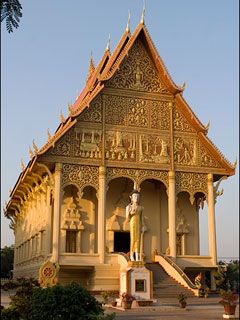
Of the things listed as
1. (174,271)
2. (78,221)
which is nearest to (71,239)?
(78,221)

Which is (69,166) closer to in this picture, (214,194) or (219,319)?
(214,194)

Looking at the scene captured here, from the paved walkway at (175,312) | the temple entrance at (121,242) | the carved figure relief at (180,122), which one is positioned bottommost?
the paved walkway at (175,312)

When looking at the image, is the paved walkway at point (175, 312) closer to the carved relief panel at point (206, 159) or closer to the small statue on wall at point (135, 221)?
the small statue on wall at point (135, 221)

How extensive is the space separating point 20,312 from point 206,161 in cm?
1532

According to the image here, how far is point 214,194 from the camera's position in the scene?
23.6m

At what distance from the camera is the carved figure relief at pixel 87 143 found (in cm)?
2180

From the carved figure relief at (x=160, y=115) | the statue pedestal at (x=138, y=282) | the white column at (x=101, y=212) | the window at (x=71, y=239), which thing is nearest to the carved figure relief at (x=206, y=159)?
the carved figure relief at (x=160, y=115)

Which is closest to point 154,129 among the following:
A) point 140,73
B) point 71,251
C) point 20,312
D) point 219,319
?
point 140,73

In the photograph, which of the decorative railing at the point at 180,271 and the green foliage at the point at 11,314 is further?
the decorative railing at the point at 180,271

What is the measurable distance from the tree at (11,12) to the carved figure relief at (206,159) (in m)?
19.2

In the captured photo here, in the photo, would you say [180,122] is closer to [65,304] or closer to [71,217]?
[71,217]

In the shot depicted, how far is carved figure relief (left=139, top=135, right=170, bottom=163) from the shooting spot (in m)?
22.7

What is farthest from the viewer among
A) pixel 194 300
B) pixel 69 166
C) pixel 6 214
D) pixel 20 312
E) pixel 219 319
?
pixel 6 214

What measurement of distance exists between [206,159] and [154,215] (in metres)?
3.53
